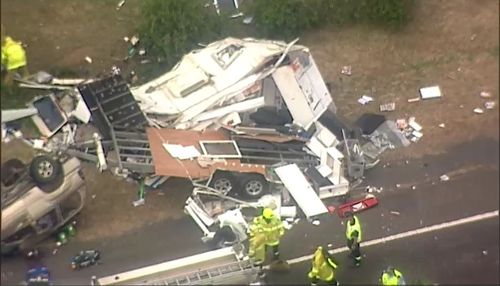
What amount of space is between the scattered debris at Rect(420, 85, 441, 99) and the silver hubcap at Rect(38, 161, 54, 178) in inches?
244

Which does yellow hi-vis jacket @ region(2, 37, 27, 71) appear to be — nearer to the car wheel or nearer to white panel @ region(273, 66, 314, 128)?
the car wheel

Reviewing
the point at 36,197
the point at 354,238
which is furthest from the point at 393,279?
the point at 36,197

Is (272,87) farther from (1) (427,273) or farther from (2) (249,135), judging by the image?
(1) (427,273)

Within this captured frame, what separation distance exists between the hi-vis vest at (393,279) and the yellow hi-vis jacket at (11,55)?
6.71m

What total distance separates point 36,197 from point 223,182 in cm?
276

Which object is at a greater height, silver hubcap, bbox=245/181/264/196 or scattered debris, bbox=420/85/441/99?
silver hubcap, bbox=245/181/264/196

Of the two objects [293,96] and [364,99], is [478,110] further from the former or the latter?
[293,96]

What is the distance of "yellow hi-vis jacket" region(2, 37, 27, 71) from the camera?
14.2m

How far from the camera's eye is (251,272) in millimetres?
12133

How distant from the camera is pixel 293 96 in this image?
14.4 m

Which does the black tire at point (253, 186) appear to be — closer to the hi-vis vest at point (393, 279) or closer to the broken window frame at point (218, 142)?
the broken window frame at point (218, 142)

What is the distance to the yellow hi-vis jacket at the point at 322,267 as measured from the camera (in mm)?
11727

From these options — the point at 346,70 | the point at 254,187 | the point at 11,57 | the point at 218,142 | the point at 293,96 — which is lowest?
the point at 254,187

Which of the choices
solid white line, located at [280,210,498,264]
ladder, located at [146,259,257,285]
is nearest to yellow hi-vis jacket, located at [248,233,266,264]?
ladder, located at [146,259,257,285]
